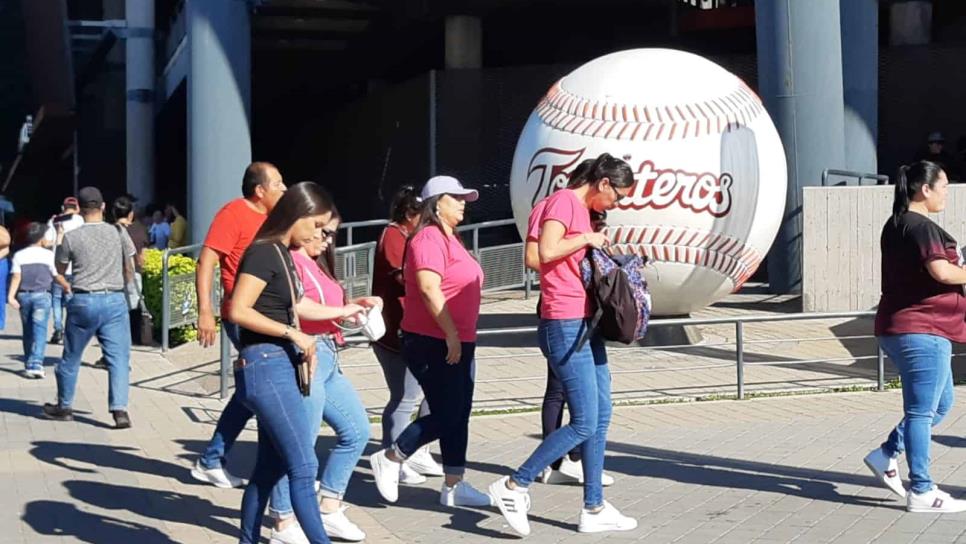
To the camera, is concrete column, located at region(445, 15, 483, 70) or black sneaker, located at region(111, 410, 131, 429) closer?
black sneaker, located at region(111, 410, 131, 429)

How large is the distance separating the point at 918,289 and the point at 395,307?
113 inches

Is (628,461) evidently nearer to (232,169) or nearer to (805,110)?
(805,110)

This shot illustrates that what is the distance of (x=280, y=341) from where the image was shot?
567 centimetres

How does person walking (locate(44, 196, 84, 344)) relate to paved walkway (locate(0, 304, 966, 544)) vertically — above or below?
above

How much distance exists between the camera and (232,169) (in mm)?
19312

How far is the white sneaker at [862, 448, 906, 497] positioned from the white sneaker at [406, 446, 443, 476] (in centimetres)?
253

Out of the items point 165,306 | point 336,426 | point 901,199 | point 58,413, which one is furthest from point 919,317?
point 165,306

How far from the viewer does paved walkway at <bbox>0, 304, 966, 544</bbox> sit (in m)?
6.88

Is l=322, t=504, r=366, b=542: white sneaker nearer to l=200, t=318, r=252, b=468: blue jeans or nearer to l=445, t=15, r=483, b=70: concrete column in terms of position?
l=200, t=318, r=252, b=468: blue jeans

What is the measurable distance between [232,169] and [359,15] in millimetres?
6098

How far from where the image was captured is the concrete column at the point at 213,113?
19188 mm

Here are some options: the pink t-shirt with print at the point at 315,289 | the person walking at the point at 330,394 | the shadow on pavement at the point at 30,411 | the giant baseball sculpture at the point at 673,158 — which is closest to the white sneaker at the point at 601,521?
the person walking at the point at 330,394

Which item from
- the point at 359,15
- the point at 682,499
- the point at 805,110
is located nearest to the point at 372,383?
the point at 682,499

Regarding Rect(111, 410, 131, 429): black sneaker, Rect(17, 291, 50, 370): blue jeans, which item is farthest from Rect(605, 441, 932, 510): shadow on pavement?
Rect(17, 291, 50, 370): blue jeans
